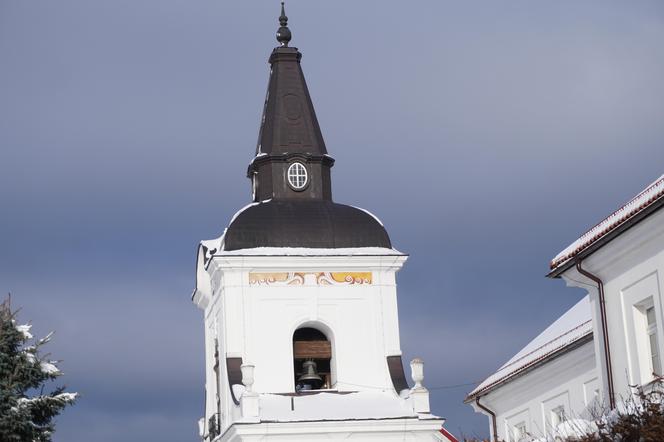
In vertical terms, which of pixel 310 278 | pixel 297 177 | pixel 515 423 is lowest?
pixel 515 423

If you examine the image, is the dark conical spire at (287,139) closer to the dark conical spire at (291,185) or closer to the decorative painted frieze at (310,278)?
the dark conical spire at (291,185)

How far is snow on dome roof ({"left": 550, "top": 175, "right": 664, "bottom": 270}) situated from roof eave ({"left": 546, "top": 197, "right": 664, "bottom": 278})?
22 millimetres

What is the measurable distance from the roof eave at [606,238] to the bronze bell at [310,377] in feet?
44.8

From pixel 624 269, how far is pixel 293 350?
1651 centimetres

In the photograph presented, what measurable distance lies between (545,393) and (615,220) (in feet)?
40.1

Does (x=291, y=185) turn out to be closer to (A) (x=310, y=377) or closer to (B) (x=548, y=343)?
(A) (x=310, y=377)

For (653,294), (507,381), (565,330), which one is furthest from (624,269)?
(507,381)

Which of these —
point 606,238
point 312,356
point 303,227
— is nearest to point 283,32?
point 303,227

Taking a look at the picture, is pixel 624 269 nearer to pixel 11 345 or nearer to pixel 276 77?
pixel 11 345

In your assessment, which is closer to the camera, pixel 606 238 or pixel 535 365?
pixel 606 238

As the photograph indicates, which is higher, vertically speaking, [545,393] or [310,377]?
[310,377]

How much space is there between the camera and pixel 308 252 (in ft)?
124

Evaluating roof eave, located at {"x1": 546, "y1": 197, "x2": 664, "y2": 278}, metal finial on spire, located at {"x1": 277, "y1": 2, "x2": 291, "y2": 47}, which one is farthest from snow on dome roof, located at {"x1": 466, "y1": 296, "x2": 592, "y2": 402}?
metal finial on spire, located at {"x1": 277, "y1": 2, "x2": 291, "y2": 47}

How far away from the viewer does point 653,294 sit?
72.3ft
